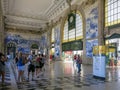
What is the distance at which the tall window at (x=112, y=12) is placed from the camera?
59.0ft

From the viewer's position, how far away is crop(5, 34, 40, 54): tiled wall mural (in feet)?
150

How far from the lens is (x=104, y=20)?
776 inches

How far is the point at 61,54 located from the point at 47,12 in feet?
27.1

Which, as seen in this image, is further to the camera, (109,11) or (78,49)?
(78,49)

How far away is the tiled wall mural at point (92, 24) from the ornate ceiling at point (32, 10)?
7039 mm

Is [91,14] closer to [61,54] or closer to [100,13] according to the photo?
[100,13]

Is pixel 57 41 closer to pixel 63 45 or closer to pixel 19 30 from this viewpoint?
pixel 63 45

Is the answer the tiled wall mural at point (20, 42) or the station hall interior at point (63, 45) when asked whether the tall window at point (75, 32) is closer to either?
the station hall interior at point (63, 45)

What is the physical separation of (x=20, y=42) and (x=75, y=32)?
75.9 ft

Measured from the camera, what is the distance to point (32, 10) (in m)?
33.1

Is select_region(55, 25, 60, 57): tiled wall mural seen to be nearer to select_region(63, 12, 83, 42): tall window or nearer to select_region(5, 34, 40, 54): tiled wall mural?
select_region(63, 12, 83, 42): tall window

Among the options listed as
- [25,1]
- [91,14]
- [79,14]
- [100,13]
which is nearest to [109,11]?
[100,13]

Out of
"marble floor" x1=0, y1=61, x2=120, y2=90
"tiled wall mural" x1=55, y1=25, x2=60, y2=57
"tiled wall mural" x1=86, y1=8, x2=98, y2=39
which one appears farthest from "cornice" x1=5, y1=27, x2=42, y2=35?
"marble floor" x1=0, y1=61, x2=120, y2=90

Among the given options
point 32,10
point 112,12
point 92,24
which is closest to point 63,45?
point 32,10
